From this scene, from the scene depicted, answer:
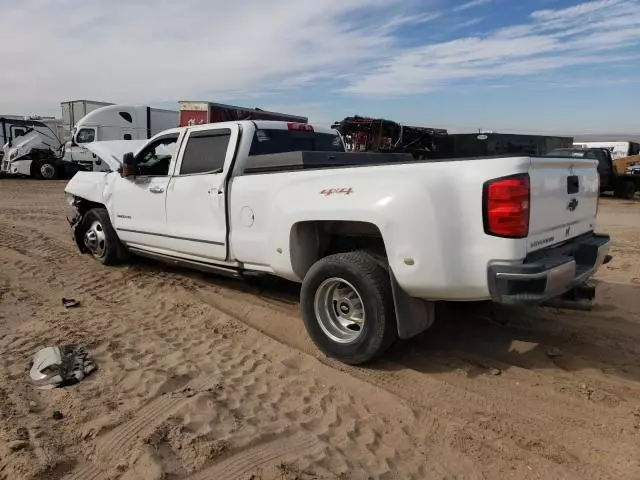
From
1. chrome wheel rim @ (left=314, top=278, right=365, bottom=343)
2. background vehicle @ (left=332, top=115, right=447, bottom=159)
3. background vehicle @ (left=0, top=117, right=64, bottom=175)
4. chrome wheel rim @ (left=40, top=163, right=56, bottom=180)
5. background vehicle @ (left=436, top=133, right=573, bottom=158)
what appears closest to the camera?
chrome wheel rim @ (left=314, top=278, right=365, bottom=343)

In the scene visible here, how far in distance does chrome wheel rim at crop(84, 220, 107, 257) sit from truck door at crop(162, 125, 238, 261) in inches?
71.8

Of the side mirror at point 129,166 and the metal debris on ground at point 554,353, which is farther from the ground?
the side mirror at point 129,166

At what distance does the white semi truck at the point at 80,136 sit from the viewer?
24000 millimetres

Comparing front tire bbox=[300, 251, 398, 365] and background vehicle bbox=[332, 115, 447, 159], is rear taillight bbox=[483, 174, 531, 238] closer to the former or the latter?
front tire bbox=[300, 251, 398, 365]

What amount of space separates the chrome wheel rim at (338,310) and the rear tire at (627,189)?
19228 millimetres

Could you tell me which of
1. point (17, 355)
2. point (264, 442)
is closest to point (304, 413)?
point (264, 442)

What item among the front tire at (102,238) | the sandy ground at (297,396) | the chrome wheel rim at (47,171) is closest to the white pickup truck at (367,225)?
the sandy ground at (297,396)

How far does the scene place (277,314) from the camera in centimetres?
538

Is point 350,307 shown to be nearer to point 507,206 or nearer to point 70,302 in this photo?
point 507,206

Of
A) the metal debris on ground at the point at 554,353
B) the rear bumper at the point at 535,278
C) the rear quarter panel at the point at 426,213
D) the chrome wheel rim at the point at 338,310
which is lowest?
the metal debris on ground at the point at 554,353

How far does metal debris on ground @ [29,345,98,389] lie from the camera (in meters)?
3.78

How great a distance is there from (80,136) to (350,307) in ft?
75.4

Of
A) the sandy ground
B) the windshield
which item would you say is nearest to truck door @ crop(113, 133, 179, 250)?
the sandy ground

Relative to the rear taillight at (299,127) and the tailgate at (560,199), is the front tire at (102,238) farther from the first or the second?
the tailgate at (560,199)
